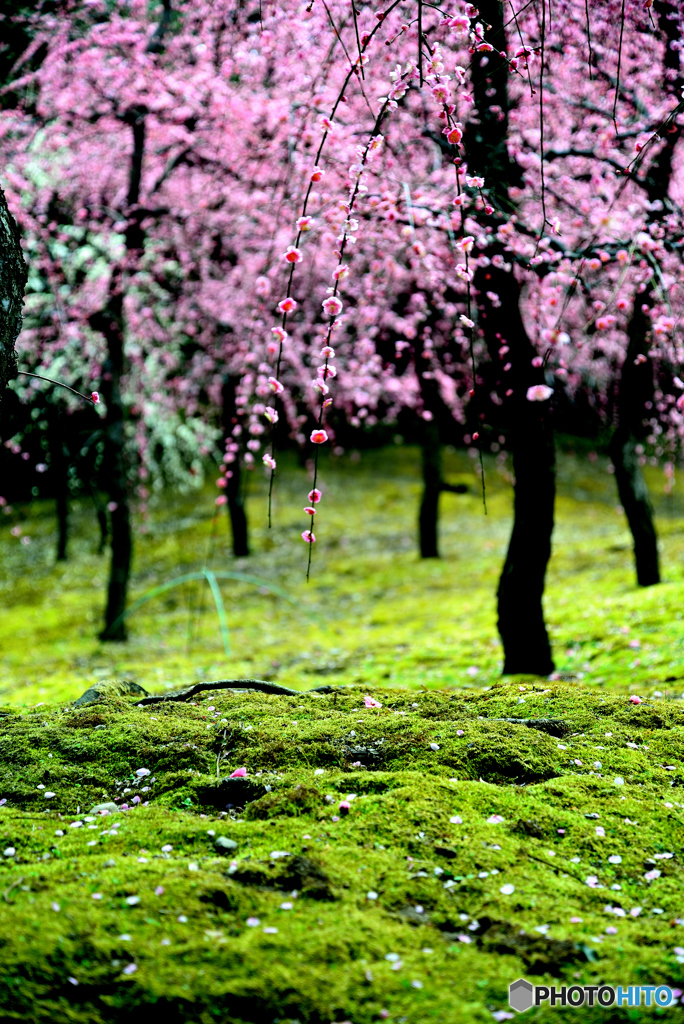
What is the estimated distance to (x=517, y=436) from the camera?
24.3 ft

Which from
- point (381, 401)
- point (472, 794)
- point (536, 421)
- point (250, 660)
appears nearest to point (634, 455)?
point (536, 421)

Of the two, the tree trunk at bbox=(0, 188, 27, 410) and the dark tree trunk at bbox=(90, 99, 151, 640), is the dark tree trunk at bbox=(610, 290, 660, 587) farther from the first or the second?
the tree trunk at bbox=(0, 188, 27, 410)

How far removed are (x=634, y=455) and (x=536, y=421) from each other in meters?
4.59

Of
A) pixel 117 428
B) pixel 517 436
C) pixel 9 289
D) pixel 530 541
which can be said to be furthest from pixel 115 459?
pixel 9 289

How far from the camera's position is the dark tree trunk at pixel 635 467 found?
10914mm

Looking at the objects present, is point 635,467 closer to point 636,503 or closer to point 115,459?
point 636,503

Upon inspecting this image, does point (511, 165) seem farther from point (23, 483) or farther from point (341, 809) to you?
point (23, 483)

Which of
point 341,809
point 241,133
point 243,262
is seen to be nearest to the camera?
point 341,809

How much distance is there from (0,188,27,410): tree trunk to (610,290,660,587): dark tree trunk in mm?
9173

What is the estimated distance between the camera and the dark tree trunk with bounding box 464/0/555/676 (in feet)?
22.6

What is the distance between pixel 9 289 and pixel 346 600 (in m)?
11.9

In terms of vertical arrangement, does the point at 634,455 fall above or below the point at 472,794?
above

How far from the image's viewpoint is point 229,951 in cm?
233

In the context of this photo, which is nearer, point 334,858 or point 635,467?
point 334,858
